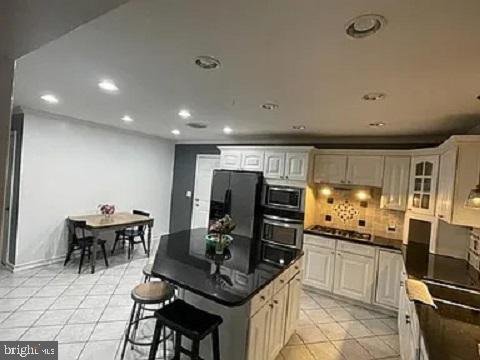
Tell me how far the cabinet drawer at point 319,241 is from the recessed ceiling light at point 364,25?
10.3 ft

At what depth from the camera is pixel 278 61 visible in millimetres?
1774

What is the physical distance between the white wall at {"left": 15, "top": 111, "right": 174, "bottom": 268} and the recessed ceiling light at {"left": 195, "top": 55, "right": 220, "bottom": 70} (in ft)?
11.6

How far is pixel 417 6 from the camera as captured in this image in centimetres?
114

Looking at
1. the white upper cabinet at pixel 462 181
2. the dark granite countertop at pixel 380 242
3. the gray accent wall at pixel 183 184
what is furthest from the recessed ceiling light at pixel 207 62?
the gray accent wall at pixel 183 184

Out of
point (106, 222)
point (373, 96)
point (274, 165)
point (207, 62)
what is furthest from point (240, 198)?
point (207, 62)

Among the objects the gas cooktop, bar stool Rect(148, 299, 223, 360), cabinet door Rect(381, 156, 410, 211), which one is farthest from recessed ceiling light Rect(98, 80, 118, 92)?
cabinet door Rect(381, 156, 410, 211)

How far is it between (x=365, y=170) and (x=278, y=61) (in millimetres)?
2882

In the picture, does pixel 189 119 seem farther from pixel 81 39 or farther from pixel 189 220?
pixel 189 220

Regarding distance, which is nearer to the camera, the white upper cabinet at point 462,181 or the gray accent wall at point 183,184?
the white upper cabinet at point 462,181

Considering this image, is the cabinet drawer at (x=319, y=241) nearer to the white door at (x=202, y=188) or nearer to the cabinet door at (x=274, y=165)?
the cabinet door at (x=274, y=165)

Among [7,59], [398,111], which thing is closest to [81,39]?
[7,59]

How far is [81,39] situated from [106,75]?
62 cm

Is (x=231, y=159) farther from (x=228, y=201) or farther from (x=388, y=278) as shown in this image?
(x=388, y=278)

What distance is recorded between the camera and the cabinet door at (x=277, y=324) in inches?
94.3
